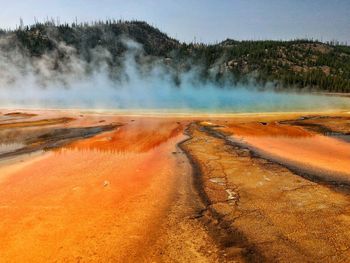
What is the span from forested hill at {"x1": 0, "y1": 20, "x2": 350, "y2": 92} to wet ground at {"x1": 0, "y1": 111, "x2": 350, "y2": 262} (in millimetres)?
76058

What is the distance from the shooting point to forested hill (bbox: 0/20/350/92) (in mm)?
90688

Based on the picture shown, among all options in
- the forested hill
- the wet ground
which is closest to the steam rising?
the forested hill

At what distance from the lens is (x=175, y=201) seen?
23.6 ft

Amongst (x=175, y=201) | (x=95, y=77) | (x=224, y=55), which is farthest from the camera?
(x=224, y=55)

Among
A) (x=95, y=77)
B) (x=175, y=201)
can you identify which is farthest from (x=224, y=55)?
(x=175, y=201)

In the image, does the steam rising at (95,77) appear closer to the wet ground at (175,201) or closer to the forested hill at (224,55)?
the forested hill at (224,55)

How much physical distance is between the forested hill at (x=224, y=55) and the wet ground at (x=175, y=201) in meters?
76.1

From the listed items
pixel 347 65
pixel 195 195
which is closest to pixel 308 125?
pixel 195 195

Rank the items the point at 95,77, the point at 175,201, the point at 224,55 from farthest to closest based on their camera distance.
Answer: the point at 224,55
the point at 95,77
the point at 175,201

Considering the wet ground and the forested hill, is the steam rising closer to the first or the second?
the forested hill

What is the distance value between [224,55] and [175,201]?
114m

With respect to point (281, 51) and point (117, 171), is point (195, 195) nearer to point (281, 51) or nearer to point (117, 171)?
point (117, 171)

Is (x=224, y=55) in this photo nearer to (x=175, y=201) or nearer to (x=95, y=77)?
(x=95, y=77)

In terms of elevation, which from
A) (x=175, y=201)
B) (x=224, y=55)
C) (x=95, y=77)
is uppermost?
(x=224, y=55)
